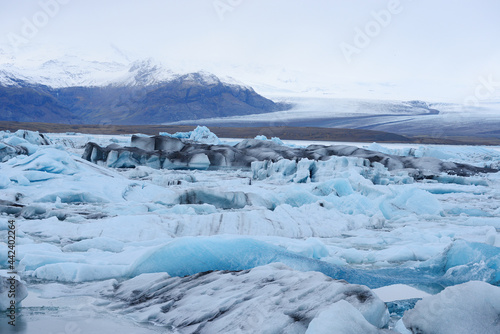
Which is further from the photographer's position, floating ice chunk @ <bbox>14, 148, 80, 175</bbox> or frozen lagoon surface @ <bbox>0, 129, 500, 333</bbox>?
floating ice chunk @ <bbox>14, 148, 80, 175</bbox>

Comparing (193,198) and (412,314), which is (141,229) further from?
(412,314)

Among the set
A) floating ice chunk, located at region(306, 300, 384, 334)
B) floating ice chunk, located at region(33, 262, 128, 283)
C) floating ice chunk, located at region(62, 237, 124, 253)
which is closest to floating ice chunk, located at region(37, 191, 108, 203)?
floating ice chunk, located at region(62, 237, 124, 253)

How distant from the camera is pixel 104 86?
5664 inches

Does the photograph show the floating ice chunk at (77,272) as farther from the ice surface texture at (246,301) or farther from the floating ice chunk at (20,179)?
the floating ice chunk at (20,179)

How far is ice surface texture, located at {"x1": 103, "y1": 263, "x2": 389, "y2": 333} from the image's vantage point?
98.3 inches

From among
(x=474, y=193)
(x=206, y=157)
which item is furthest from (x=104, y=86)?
(x=474, y=193)

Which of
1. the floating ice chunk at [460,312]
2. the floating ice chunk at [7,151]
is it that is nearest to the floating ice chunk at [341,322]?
the floating ice chunk at [460,312]

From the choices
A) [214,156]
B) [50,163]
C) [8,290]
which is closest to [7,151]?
[50,163]

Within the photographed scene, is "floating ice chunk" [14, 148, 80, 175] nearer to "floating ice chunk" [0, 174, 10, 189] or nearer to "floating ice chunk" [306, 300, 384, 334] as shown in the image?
"floating ice chunk" [0, 174, 10, 189]

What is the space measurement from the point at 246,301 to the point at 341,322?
0.86m

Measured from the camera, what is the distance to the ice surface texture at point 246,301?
8.19 ft

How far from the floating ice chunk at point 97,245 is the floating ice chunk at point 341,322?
138 inches

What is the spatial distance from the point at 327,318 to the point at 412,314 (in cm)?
73

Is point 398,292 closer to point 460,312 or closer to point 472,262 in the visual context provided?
point 472,262
